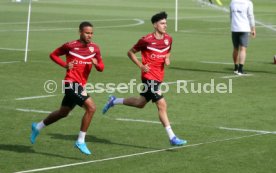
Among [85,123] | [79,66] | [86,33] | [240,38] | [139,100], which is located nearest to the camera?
[85,123]

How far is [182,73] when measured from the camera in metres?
24.2

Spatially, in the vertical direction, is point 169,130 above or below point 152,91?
below

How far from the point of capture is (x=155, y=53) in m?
14.3

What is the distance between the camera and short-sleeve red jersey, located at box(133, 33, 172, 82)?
14.2 metres

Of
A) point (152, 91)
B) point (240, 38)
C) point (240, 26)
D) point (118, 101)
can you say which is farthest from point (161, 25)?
point (240, 38)

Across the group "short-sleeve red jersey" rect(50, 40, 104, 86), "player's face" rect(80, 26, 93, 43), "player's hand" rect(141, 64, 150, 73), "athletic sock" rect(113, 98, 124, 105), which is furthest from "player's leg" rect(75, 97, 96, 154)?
"athletic sock" rect(113, 98, 124, 105)

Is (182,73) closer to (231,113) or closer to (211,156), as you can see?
(231,113)

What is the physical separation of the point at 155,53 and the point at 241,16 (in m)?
10.5

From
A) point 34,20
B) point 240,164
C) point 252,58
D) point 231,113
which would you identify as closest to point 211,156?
point 240,164

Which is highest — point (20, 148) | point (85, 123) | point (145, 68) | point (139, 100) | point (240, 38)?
point (145, 68)

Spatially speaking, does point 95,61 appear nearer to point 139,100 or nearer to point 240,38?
point 139,100

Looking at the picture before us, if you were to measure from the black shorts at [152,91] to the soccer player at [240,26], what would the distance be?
10146 millimetres

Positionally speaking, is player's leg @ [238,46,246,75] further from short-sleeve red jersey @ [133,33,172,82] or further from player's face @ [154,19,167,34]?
player's face @ [154,19,167,34]

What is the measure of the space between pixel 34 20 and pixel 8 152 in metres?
35.5
